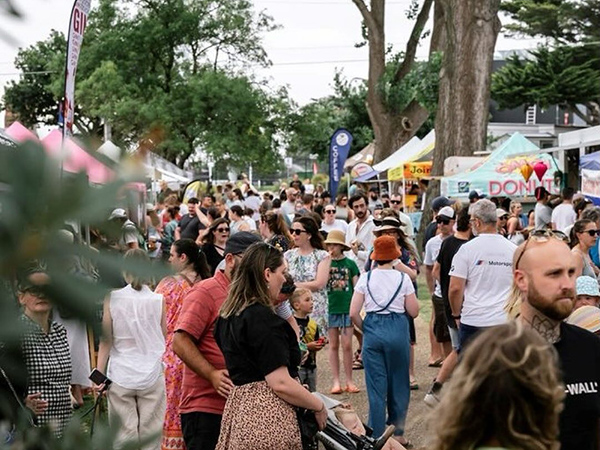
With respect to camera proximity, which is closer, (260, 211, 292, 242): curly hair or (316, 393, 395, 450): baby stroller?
(316, 393, 395, 450): baby stroller

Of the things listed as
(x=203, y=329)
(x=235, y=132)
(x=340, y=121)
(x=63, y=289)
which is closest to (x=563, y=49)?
(x=340, y=121)

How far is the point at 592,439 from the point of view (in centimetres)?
343

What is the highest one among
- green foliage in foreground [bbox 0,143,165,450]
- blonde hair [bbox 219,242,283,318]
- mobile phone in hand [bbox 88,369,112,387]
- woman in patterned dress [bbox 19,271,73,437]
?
green foliage in foreground [bbox 0,143,165,450]

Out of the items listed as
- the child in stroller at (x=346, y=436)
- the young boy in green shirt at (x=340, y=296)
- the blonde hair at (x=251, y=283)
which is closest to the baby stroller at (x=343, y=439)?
the child in stroller at (x=346, y=436)

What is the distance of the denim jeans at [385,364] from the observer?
8016mm

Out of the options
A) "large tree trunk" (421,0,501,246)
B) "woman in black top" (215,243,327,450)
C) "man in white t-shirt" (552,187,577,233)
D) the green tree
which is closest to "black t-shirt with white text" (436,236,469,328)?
"woman in black top" (215,243,327,450)

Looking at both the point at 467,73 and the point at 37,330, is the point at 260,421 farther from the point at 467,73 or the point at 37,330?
the point at 467,73

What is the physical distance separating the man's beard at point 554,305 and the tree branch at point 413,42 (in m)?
27.8

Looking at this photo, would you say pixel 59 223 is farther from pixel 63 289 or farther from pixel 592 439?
pixel 592 439

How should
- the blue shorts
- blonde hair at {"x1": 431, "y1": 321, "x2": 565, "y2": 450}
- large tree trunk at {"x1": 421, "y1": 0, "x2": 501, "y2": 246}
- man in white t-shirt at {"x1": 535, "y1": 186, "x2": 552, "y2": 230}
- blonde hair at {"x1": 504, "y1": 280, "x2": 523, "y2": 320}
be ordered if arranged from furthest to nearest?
large tree trunk at {"x1": 421, "y1": 0, "x2": 501, "y2": 246} → man in white t-shirt at {"x1": 535, "y1": 186, "x2": 552, "y2": 230} → the blue shorts → blonde hair at {"x1": 504, "y1": 280, "x2": 523, "y2": 320} → blonde hair at {"x1": 431, "y1": 321, "x2": 565, "y2": 450}

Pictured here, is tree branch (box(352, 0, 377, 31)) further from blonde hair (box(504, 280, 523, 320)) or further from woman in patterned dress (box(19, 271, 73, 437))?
woman in patterned dress (box(19, 271, 73, 437))

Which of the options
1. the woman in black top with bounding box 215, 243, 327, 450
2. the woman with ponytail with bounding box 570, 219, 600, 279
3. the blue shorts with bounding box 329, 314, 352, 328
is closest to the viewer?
the woman in black top with bounding box 215, 243, 327, 450

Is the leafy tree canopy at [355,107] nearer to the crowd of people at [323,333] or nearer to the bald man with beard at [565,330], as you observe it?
the crowd of people at [323,333]

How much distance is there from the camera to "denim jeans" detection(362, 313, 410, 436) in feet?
26.3
